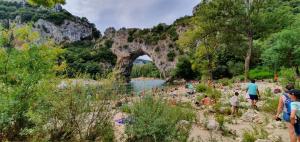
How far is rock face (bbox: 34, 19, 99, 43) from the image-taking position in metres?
116

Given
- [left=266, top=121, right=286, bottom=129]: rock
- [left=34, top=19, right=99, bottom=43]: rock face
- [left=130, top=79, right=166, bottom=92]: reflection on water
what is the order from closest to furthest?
1. [left=130, top=79, right=166, bottom=92]: reflection on water
2. [left=266, top=121, right=286, bottom=129]: rock
3. [left=34, top=19, right=99, bottom=43]: rock face

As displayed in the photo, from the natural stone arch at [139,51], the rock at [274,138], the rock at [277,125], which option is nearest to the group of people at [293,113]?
the rock at [274,138]

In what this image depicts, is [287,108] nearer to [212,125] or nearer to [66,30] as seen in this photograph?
[212,125]

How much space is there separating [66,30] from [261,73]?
305 ft

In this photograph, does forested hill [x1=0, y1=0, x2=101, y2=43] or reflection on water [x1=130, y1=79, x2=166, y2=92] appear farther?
forested hill [x1=0, y1=0, x2=101, y2=43]

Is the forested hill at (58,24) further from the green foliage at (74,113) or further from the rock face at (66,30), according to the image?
the green foliage at (74,113)

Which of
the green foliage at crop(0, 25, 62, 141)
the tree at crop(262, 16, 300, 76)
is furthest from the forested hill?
the green foliage at crop(0, 25, 62, 141)

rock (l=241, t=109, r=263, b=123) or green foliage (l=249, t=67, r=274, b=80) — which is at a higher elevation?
green foliage (l=249, t=67, r=274, b=80)

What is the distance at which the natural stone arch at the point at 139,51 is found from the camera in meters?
73.9

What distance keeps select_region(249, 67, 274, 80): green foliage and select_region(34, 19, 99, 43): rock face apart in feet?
272

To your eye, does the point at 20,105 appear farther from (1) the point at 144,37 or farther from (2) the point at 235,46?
(1) the point at 144,37

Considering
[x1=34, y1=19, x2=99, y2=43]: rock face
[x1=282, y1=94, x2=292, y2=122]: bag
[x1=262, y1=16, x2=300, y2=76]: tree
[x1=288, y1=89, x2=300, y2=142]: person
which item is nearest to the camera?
[x1=288, y1=89, x2=300, y2=142]: person

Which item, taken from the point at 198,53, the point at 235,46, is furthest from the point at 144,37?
the point at 235,46

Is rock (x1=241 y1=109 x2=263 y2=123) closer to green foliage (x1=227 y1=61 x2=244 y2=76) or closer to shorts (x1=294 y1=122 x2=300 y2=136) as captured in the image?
shorts (x1=294 y1=122 x2=300 y2=136)
